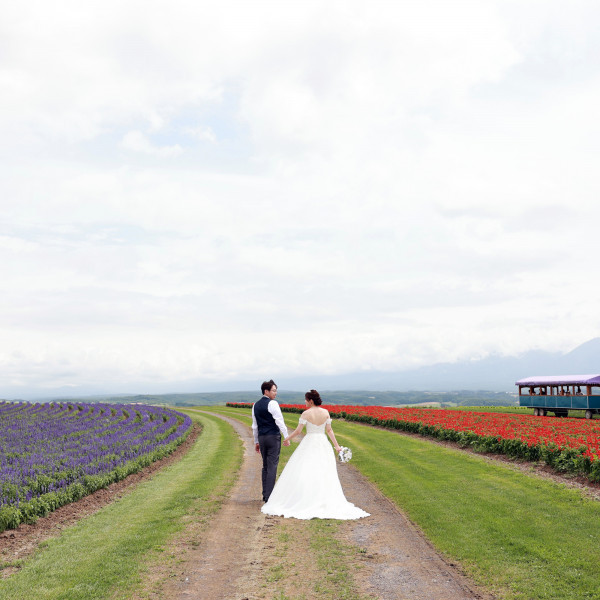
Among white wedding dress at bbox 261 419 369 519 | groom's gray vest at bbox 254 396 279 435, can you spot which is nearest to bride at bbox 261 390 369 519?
white wedding dress at bbox 261 419 369 519

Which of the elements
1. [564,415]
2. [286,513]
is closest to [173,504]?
[286,513]

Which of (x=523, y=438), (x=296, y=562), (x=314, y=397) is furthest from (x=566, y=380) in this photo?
(x=296, y=562)

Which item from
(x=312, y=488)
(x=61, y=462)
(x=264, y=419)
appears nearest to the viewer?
(x=312, y=488)

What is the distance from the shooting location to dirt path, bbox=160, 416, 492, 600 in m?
7.45

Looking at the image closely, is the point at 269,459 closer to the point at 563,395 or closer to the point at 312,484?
the point at 312,484

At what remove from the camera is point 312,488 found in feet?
38.9

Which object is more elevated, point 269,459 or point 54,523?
point 269,459

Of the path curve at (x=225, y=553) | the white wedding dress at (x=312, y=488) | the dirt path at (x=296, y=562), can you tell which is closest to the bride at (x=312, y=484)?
the white wedding dress at (x=312, y=488)

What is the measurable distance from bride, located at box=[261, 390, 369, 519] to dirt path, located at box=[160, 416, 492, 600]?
44cm

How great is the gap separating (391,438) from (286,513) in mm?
15935

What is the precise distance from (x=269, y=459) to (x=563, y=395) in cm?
3502

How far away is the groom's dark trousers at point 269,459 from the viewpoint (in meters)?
12.8

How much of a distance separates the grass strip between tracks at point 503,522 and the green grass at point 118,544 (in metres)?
5.16

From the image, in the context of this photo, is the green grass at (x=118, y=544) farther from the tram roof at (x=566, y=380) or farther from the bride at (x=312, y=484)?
the tram roof at (x=566, y=380)
